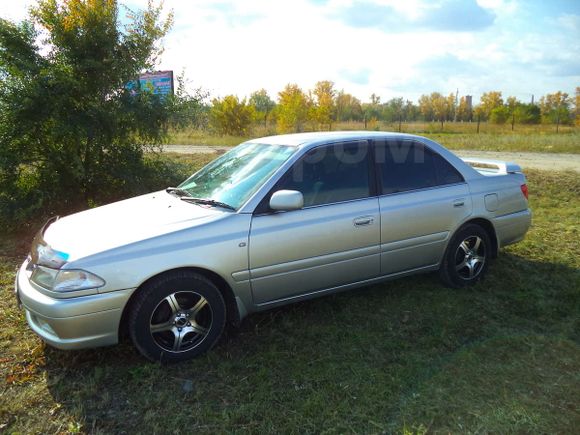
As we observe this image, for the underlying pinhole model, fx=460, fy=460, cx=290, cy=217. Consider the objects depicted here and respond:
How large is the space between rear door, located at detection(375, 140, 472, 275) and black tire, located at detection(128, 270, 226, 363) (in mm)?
1587

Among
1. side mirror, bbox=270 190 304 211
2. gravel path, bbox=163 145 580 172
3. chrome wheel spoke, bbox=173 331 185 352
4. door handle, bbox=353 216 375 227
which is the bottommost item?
chrome wheel spoke, bbox=173 331 185 352

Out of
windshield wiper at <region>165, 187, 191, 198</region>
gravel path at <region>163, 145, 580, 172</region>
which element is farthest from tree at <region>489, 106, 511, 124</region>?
windshield wiper at <region>165, 187, 191, 198</region>

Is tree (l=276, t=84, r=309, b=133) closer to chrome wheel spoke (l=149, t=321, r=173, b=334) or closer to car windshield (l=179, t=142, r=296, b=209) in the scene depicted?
car windshield (l=179, t=142, r=296, b=209)

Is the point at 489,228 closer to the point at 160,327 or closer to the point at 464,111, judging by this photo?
the point at 160,327

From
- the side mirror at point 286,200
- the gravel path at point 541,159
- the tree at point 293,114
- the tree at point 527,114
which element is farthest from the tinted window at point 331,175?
the tree at point 527,114

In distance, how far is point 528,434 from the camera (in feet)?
8.54

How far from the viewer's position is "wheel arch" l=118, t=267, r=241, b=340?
10.3 feet

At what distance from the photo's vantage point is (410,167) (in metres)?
4.30

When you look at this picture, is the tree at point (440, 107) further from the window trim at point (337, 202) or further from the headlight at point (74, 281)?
the headlight at point (74, 281)

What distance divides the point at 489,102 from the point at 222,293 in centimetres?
5758

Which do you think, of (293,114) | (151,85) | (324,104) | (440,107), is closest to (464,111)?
(440,107)

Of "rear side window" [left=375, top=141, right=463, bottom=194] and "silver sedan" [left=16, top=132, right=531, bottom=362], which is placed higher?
"rear side window" [left=375, top=141, right=463, bottom=194]

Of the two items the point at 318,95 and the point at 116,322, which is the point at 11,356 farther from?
the point at 318,95

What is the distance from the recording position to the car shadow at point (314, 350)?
2955mm
